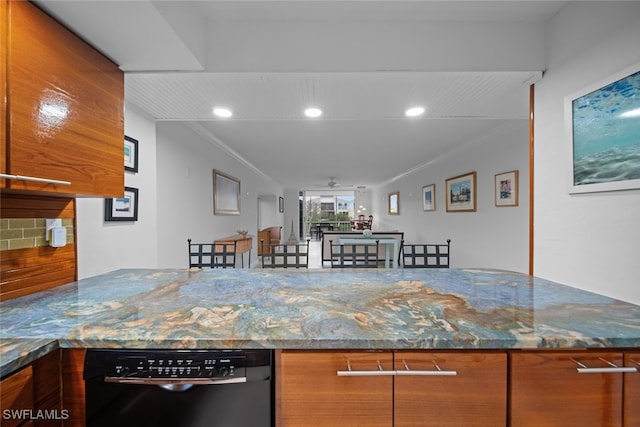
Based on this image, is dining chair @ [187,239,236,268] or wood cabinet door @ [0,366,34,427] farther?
dining chair @ [187,239,236,268]

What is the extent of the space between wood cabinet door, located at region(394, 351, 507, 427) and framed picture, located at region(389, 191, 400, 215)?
7179mm

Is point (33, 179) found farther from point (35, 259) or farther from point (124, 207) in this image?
point (124, 207)

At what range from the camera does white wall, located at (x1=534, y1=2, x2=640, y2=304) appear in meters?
1.11

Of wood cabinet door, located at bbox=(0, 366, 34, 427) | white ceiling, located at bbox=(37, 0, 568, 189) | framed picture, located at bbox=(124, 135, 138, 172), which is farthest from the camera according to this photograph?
framed picture, located at bbox=(124, 135, 138, 172)

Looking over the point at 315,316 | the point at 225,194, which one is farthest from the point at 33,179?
the point at 225,194

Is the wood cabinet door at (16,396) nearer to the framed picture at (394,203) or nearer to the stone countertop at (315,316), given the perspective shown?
the stone countertop at (315,316)

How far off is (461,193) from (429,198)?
49.5 inches

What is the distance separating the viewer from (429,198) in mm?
5414

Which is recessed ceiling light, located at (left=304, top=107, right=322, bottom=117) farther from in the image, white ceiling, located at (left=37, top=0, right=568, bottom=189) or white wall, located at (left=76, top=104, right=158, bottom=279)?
white wall, located at (left=76, top=104, right=158, bottom=279)

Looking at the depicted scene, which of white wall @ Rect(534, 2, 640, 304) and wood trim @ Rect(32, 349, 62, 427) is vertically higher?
white wall @ Rect(534, 2, 640, 304)

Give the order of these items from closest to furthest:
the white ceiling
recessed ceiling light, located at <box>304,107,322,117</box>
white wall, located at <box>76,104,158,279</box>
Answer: the white ceiling
white wall, located at <box>76,104,158,279</box>
recessed ceiling light, located at <box>304,107,322,117</box>

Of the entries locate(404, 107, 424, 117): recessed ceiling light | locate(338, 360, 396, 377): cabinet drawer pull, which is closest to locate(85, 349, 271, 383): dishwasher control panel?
locate(338, 360, 396, 377): cabinet drawer pull

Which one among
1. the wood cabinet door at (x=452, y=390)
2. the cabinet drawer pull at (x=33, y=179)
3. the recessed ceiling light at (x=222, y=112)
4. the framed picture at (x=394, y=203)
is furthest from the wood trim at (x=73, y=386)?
the framed picture at (x=394, y=203)

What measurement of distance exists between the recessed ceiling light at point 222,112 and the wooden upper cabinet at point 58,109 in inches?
31.8
